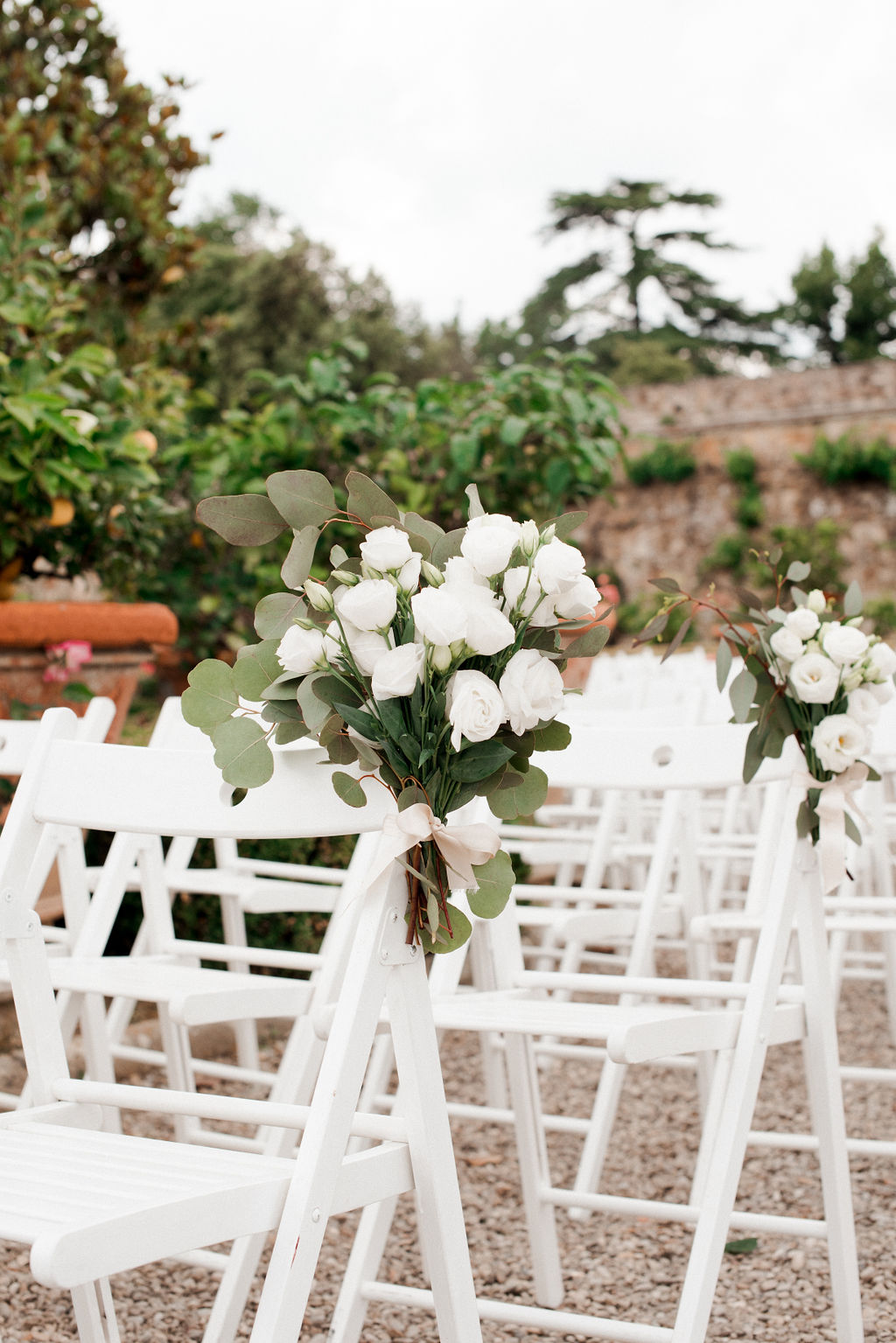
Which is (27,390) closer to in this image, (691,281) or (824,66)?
(824,66)

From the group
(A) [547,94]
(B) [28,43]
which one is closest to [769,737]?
(B) [28,43]

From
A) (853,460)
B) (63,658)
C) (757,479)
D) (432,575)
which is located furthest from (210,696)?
(757,479)

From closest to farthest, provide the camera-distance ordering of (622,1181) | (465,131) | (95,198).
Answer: (622,1181)
(95,198)
(465,131)

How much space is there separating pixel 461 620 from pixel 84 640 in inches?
97.9

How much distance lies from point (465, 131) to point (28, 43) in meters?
7.17

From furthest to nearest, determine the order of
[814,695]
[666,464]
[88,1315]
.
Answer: [666,464] → [814,695] → [88,1315]

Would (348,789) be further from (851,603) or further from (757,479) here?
(757,479)

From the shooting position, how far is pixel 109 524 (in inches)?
154

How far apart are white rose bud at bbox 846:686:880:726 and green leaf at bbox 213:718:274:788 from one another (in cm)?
95

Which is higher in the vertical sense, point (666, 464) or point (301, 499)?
point (666, 464)

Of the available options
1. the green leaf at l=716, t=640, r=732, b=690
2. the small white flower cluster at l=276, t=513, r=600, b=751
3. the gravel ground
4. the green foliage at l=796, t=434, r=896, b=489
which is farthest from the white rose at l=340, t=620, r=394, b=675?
the green foliage at l=796, t=434, r=896, b=489

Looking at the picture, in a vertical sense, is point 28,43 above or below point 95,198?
above

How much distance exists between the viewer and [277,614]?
1351mm

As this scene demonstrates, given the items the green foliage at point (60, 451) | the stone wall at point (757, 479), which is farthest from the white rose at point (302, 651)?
the stone wall at point (757, 479)
